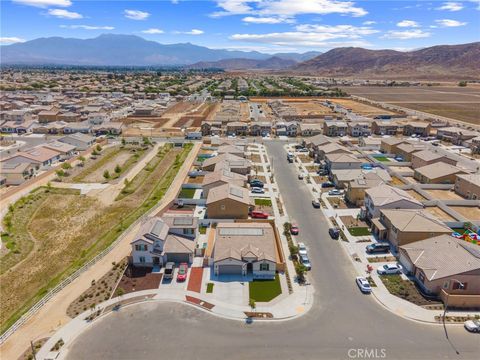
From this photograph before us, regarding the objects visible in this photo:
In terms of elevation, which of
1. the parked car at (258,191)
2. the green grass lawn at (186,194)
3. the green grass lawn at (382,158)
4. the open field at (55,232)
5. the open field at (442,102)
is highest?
the open field at (442,102)

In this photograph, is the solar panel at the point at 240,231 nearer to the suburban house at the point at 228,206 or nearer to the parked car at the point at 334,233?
the suburban house at the point at 228,206

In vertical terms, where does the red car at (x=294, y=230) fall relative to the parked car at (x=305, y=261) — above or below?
above

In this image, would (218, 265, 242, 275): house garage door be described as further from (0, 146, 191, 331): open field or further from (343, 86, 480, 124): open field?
(343, 86, 480, 124): open field

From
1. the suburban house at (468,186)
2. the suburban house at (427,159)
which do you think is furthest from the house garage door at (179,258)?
the suburban house at (427,159)

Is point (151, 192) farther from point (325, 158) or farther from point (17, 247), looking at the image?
Answer: point (325, 158)

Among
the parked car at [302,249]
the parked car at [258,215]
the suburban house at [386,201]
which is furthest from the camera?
the parked car at [258,215]

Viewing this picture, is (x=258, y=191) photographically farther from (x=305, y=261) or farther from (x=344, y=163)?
(x=305, y=261)
